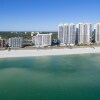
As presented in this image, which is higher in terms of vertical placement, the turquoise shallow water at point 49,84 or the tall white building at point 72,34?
the tall white building at point 72,34

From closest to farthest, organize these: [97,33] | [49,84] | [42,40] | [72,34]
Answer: [49,84] < [42,40] < [72,34] < [97,33]

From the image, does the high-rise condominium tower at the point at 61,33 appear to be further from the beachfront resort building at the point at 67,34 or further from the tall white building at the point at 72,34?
the tall white building at the point at 72,34

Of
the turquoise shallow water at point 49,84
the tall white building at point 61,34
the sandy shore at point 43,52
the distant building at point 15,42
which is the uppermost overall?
the tall white building at point 61,34

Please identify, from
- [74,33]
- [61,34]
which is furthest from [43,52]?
[74,33]

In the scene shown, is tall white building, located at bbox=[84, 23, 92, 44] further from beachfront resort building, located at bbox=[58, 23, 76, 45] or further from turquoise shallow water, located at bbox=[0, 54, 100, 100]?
turquoise shallow water, located at bbox=[0, 54, 100, 100]

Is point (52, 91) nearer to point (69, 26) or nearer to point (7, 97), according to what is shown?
point (7, 97)

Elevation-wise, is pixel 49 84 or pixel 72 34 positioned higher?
pixel 72 34

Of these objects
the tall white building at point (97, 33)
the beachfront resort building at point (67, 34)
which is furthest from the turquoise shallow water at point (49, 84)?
the tall white building at point (97, 33)

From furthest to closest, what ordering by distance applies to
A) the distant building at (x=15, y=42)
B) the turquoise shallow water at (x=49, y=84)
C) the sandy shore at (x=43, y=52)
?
the distant building at (x=15, y=42) → the sandy shore at (x=43, y=52) → the turquoise shallow water at (x=49, y=84)

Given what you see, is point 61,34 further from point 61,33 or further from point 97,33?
point 97,33
